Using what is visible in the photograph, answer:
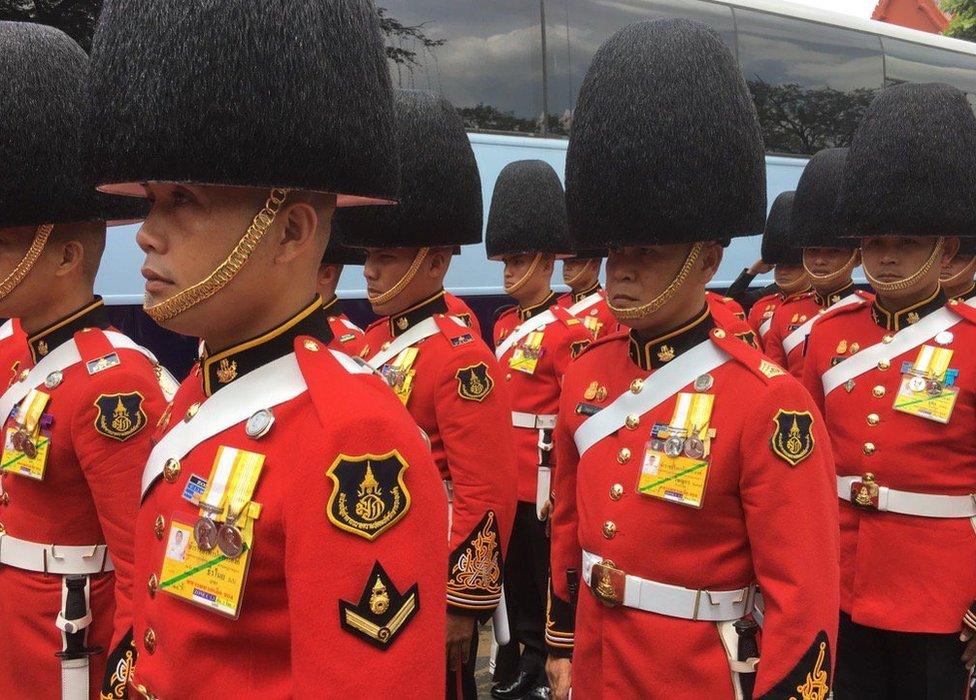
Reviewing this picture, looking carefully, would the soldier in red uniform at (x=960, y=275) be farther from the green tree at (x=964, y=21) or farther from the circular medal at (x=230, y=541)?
the green tree at (x=964, y=21)

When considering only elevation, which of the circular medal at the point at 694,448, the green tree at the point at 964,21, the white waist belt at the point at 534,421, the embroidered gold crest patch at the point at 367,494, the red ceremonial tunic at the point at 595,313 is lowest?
the white waist belt at the point at 534,421

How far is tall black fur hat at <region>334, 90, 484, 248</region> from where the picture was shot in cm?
376

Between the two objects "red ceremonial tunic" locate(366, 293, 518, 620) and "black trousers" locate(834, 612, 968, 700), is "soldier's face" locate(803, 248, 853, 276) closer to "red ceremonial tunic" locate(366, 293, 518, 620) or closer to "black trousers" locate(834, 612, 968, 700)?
"black trousers" locate(834, 612, 968, 700)

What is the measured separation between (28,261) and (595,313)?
12.7 feet

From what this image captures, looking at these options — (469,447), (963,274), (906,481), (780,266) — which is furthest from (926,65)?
Answer: (469,447)

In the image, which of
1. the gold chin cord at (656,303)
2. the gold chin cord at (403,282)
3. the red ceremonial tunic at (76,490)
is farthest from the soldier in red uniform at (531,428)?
the red ceremonial tunic at (76,490)

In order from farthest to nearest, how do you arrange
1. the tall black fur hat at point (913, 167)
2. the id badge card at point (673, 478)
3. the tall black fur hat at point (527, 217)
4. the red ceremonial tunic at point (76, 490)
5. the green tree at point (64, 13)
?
the tall black fur hat at point (527, 217) → the green tree at point (64, 13) → the tall black fur hat at point (913, 167) → the red ceremonial tunic at point (76, 490) → the id badge card at point (673, 478)

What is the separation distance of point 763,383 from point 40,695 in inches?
80.6

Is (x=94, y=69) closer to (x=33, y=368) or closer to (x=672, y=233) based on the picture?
(x=33, y=368)

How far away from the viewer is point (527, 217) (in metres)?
6.66

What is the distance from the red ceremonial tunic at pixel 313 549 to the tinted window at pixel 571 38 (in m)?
7.36

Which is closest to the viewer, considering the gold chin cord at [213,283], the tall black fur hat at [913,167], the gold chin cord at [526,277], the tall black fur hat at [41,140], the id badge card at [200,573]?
the id badge card at [200,573]

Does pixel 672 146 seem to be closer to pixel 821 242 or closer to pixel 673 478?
pixel 673 478

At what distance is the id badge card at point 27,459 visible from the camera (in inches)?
104
